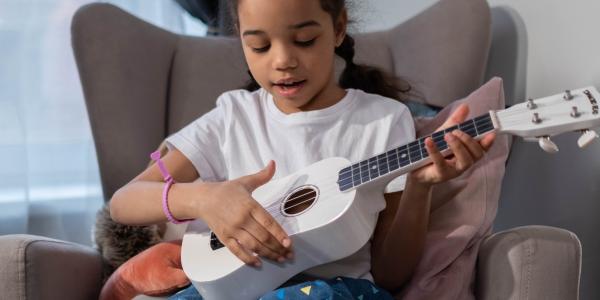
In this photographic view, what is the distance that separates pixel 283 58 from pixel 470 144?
322 millimetres

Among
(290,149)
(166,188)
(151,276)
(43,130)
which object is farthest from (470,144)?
(43,130)

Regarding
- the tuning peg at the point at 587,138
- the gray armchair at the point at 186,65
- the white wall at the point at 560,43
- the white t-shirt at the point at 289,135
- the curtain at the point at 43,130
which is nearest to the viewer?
the tuning peg at the point at 587,138

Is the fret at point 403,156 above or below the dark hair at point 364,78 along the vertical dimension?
above

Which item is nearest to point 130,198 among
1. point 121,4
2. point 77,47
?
point 77,47

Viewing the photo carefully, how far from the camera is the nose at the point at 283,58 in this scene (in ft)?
3.59

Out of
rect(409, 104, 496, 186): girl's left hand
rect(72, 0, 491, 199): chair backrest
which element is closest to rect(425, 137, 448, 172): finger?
rect(409, 104, 496, 186): girl's left hand

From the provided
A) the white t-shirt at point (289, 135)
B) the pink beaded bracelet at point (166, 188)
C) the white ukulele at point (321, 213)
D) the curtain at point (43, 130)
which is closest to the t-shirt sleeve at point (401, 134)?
the white t-shirt at point (289, 135)

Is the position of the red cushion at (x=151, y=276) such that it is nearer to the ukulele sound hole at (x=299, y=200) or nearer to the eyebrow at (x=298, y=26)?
the ukulele sound hole at (x=299, y=200)

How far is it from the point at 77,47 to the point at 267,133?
665 mm

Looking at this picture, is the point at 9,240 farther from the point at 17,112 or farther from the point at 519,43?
the point at 519,43

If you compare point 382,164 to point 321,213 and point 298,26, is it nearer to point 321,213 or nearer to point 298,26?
point 321,213

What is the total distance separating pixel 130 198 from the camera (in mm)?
1198

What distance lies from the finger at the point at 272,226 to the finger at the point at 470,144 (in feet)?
0.87

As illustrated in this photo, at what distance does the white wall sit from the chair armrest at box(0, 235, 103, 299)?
0.68 m
